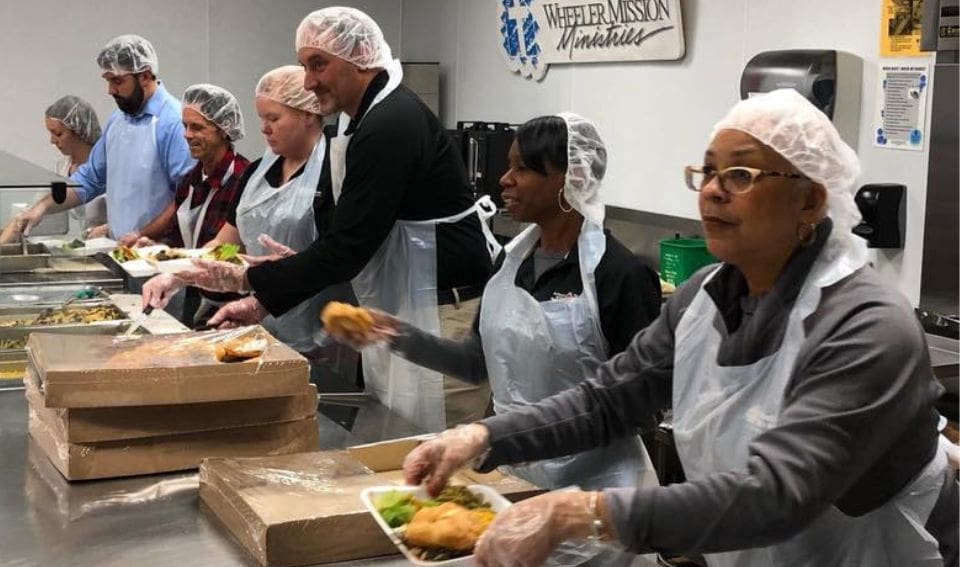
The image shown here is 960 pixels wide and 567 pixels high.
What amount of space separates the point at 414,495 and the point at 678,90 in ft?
9.60

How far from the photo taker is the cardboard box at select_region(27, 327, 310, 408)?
6.07 feet

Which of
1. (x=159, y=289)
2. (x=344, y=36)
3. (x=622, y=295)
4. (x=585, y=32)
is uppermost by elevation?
(x=585, y=32)

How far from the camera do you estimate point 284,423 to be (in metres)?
2.04

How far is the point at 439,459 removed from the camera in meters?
1.60

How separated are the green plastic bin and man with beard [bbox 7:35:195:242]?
194 cm

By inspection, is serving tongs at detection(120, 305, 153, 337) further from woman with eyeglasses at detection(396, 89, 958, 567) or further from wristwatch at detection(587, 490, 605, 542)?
wristwatch at detection(587, 490, 605, 542)

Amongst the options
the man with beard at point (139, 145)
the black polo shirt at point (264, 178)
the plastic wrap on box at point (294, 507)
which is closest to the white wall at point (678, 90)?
the black polo shirt at point (264, 178)

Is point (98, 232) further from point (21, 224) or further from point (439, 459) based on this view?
point (439, 459)

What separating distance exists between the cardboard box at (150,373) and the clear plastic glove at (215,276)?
0.73m

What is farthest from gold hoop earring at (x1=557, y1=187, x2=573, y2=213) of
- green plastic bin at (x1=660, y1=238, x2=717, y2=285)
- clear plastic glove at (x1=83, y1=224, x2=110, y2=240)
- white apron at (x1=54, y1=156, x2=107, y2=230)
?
white apron at (x1=54, y1=156, x2=107, y2=230)

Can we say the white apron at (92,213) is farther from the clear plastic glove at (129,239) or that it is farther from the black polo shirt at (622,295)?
the black polo shirt at (622,295)

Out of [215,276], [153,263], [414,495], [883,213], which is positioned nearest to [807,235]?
→ [414,495]

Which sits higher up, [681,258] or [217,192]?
[217,192]

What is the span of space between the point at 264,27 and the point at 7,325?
3778mm
